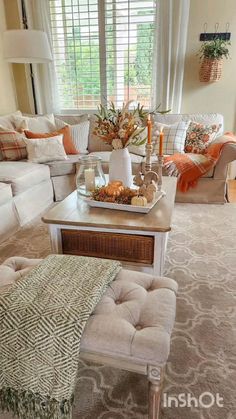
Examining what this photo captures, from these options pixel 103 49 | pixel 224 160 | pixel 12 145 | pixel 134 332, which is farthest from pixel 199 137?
pixel 134 332

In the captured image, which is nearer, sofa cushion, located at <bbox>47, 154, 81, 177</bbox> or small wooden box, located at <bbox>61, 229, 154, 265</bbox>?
small wooden box, located at <bbox>61, 229, 154, 265</bbox>

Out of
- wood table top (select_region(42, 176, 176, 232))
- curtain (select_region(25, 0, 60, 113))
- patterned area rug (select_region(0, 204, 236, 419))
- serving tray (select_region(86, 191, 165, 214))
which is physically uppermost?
curtain (select_region(25, 0, 60, 113))

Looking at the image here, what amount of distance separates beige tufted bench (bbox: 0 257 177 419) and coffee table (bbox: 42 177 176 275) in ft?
1.58

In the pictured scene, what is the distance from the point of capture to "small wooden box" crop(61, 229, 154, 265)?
164 cm

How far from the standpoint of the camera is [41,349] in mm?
919

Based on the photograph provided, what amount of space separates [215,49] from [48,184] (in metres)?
2.53

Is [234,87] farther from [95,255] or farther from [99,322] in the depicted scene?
[99,322]

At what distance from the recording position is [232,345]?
1386mm

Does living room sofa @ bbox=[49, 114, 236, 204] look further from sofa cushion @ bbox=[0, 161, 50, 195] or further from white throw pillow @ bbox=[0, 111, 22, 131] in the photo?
white throw pillow @ bbox=[0, 111, 22, 131]

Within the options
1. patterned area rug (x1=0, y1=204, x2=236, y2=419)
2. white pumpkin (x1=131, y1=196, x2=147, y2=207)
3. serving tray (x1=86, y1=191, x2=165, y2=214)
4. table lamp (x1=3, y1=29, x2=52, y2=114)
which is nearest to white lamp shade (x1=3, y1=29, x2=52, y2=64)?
table lamp (x1=3, y1=29, x2=52, y2=114)

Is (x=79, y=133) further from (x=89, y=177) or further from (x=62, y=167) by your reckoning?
(x=89, y=177)

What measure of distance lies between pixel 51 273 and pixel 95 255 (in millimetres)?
604

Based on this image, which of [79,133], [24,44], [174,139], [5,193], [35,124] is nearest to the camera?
[5,193]

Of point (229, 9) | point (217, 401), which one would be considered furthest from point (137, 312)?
point (229, 9)
